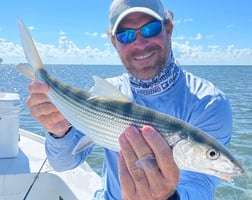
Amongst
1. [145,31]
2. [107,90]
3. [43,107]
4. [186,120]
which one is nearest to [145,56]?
[145,31]

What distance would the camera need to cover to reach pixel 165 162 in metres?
1.64

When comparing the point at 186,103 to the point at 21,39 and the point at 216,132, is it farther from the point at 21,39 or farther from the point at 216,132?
A: the point at 21,39

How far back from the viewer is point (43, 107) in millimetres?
2285

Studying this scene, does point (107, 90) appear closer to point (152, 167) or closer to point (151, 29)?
point (152, 167)

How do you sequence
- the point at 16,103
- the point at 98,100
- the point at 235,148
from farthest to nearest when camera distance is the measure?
the point at 235,148 < the point at 16,103 < the point at 98,100

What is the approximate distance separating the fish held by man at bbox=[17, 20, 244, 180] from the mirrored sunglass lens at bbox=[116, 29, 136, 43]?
51 centimetres

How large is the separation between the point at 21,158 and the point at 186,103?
237 centimetres

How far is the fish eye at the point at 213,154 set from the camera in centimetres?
163

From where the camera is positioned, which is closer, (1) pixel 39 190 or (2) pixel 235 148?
(1) pixel 39 190

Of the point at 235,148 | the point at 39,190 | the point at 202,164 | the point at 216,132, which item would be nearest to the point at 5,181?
the point at 39,190

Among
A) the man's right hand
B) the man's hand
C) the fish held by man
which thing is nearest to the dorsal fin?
the fish held by man

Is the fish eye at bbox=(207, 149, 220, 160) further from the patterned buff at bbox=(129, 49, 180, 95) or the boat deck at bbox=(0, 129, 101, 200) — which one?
the boat deck at bbox=(0, 129, 101, 200)

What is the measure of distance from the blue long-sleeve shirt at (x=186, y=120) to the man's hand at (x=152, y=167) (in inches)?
9.8

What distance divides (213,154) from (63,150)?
4.06ft
